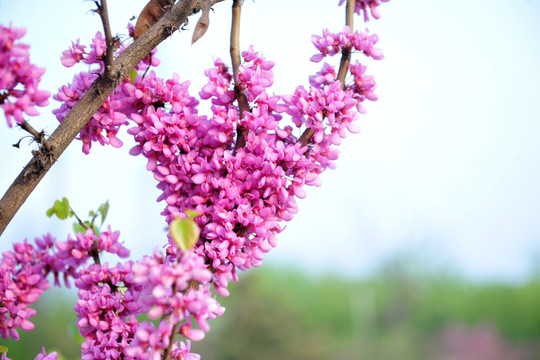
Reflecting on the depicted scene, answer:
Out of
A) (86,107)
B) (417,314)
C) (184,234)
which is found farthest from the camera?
(417,314)

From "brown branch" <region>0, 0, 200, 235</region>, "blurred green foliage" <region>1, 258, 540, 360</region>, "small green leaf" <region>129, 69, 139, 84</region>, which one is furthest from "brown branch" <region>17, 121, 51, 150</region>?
"blurred green foliage" <region>1, 258, 540, 360</region>

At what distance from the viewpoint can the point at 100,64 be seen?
61 cm

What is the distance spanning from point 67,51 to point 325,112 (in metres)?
0.28

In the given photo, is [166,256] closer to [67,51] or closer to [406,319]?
[67,51]

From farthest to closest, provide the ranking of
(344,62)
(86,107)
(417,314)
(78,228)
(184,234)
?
1. (417,314)
2. (78,228)
3. (344,62)
4. (86,107)
5. (184,234)

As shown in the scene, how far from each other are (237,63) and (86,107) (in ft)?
0.58

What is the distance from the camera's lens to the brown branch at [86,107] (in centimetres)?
51

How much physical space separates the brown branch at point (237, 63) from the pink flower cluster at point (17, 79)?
A: 215mm

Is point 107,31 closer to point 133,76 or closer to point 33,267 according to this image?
point 133,76

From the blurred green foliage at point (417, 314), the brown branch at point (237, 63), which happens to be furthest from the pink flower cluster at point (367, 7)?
the blurred green foliage at point (417, 314)

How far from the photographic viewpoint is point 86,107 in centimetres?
53

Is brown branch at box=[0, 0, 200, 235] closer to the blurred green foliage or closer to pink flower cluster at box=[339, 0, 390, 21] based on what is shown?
pink flower cluster at box=[339, 0, 390, 21]

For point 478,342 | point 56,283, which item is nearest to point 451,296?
point 478,342

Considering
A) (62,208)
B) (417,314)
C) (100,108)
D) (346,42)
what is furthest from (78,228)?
(417,314)
